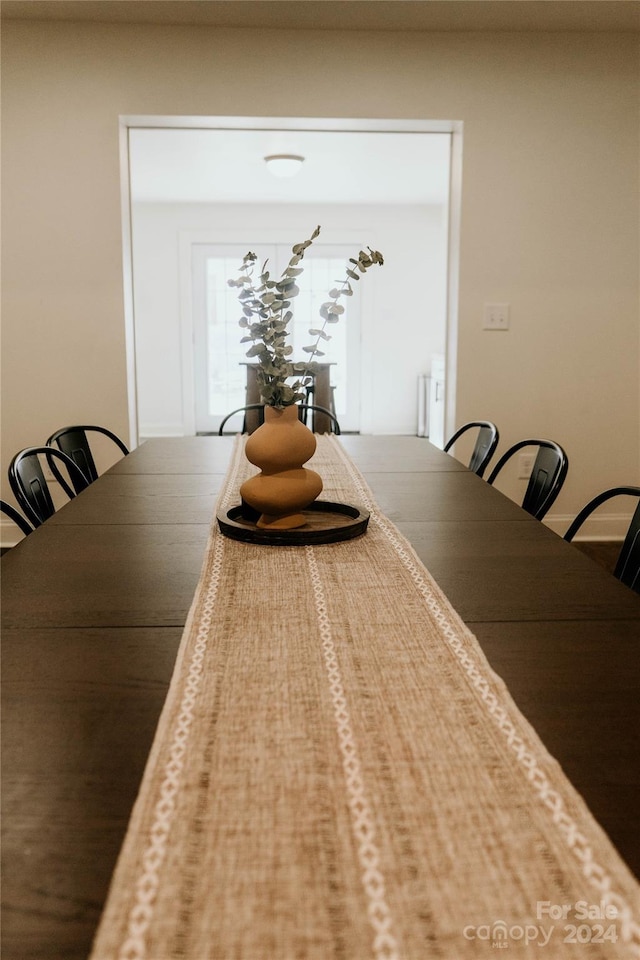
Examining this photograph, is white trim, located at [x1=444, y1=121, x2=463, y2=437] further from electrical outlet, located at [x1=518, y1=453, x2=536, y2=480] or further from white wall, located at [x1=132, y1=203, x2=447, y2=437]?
white wall, located at [x1=132, y1=203, x2=447, y2=437]

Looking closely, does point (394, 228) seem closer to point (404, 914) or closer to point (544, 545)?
point (544, 545)

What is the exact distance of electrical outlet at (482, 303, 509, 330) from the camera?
3.71m

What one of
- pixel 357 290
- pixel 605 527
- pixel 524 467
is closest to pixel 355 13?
pixel 524 467

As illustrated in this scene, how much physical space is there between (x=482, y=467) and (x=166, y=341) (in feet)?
18.9

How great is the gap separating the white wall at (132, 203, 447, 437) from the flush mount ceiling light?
2.27m

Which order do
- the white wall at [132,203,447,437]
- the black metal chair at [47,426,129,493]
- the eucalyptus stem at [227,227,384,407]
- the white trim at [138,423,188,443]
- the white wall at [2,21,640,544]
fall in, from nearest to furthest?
the eucalyptus stem at [227,227,384,407] → the black metal chair at [47,426,129,493] → the white wall at [2,21,640,544] → the white wall at [132,203,447,437] → the white trim at [138,423,188,443]

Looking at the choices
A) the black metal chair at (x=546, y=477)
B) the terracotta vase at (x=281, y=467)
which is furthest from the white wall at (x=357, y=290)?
the terracotta vase at (x=281, y=467)

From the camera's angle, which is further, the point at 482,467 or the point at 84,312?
the point at 84,312

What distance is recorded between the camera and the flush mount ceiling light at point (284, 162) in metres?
5.21

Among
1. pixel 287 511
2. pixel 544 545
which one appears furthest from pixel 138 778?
pixel 544 545

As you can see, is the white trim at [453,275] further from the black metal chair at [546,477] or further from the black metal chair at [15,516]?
the black metal chair at [15,516]

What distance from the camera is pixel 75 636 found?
971 mm

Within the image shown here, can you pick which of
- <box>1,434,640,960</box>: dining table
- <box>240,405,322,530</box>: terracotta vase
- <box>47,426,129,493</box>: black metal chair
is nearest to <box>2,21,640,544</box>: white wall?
<box>47,426,129,493</box>: black metal chair

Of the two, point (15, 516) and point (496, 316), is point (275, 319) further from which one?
point (496, 316)
